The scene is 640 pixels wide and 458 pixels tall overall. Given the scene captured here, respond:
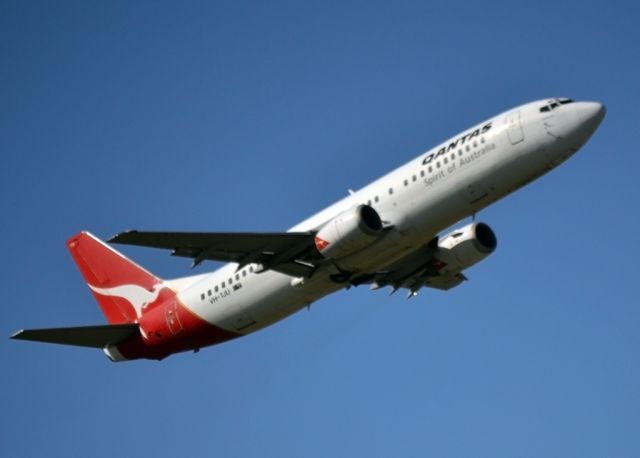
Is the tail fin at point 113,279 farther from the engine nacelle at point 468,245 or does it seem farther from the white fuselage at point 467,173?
the engine nacelle at point 468,245

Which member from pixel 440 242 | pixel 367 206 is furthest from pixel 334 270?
pixel 440 242

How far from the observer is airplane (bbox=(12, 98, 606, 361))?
141ft

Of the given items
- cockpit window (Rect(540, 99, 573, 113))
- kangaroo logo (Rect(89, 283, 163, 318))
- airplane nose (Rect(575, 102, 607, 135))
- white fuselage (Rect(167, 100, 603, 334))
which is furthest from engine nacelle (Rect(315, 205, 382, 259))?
kangaroo logo (Rect(89, 283, 163, 318))

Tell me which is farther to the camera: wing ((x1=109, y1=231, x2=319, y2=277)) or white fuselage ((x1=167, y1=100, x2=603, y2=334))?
wing ((x1=109, y1=231, x2=319, y2=277))

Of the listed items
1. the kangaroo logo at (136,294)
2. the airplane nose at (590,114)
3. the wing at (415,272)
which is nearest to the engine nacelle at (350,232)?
the wing at (415,272)

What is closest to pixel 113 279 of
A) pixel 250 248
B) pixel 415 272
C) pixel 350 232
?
pixel 250 248

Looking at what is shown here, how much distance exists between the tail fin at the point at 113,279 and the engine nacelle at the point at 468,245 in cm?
1445

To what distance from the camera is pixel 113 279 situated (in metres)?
56.2

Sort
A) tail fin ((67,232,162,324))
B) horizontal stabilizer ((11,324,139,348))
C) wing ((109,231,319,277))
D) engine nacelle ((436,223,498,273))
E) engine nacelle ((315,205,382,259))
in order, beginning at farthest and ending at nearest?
1. tail fin ((67,232,162,324))
2. engine nacelle ((436,223,498,273))
3. horizontal stabilizer ((11,324,139,348))
4. wing ((109,231,319,277))
5. engine nacelle ((315,205,382,259))

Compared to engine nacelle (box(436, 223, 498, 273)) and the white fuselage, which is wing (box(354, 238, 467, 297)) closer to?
engine nacelle (box(436, 223, 498, 273))

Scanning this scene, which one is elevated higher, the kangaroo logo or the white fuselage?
the kangaroo logo

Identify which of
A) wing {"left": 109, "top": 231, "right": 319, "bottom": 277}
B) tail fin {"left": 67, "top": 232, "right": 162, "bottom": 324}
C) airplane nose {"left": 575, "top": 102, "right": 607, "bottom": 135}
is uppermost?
tail fin {"left": 67, "top": 232, "right": 162, "bottom": 324}

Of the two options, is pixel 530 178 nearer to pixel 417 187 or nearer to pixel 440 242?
pixel 417 187

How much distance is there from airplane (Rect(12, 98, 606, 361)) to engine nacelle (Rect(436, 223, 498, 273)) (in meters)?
0.05
